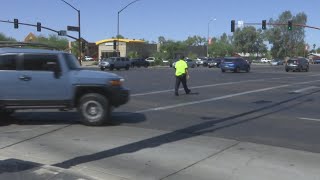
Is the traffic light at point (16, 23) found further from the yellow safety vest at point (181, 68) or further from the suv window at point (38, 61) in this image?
the suv window at point (38, 61)

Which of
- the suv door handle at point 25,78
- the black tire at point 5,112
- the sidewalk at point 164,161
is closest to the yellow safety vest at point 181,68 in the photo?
the black tire at point 5,112

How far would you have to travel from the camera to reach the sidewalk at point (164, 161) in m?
7.27

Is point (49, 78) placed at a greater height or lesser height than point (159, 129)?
greater

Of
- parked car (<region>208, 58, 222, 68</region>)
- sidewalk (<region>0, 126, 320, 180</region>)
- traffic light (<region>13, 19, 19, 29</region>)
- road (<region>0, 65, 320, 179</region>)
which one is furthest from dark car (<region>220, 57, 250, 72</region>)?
sidewalk (<region>0, 126, 320, 180</region>)

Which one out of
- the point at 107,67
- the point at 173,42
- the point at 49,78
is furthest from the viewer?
the point at 173,42

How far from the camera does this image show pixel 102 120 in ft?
39.0

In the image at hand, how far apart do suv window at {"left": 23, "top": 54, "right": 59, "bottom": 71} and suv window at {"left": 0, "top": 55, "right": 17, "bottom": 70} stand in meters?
0.23

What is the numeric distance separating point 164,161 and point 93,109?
13.7 ft

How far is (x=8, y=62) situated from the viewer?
38.4 feet

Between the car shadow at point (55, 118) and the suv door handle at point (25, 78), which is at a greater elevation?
the suv door handle at point (25, 78)

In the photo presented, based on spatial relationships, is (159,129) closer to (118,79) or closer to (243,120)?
(118,79)

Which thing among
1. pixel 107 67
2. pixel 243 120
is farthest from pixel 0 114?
pixel 107 67

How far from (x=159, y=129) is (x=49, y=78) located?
8.90 ft

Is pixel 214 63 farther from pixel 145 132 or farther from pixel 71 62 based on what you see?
pixel 145 132
